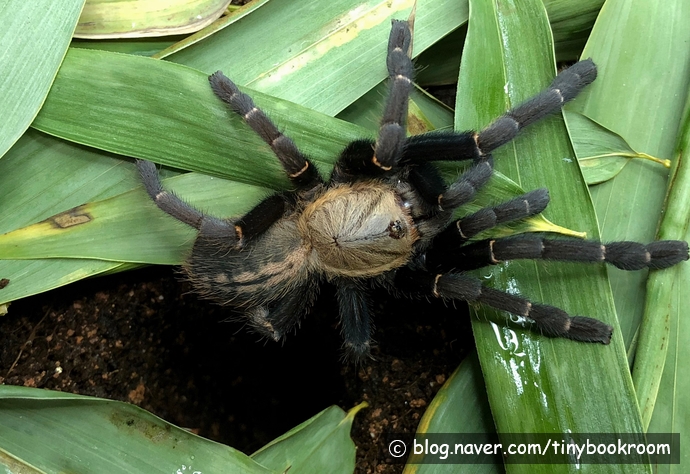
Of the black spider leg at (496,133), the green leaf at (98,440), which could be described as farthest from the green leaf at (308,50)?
the green leaf at (98,440)

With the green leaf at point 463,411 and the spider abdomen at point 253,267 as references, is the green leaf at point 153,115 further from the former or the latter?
the green leaf at point 463,411

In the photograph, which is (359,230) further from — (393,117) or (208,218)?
(208,218)

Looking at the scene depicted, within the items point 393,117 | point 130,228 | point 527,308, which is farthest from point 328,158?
point 527,308

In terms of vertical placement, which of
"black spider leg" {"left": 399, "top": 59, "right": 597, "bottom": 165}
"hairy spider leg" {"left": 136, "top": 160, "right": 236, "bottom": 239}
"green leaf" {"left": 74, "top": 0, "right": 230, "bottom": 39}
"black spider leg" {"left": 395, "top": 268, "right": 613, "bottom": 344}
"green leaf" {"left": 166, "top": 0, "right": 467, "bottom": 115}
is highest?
"green leaf" {"left": 74, "top": 0, "right": 230, "bottom": 39}

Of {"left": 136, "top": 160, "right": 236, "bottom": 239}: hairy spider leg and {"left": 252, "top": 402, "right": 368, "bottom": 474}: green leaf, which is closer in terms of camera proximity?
{"left": 136, "top": 160, "right": 236, "bottom": 239}: hairy spider leg

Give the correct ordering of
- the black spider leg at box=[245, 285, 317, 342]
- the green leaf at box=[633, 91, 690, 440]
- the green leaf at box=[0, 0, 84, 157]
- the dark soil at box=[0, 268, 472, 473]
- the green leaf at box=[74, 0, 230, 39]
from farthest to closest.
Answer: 1. the dark soil at box=[0, 268, 472, 473]
2. the black spider leg at box=[245, 285, 317, 342]
3. the green leaf at box=[74, 0, 230, 39]
4. the green leaf at box=[633, 91, 690, 440]
5. the green leaf at box=[0, 0, 84, 157]

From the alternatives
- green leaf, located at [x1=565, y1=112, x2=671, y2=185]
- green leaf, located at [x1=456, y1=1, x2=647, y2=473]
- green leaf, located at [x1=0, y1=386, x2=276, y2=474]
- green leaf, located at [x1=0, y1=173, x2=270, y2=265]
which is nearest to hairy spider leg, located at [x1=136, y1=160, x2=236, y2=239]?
green leaf, located at [x1=0, y1=173, x2=270, y2=265]

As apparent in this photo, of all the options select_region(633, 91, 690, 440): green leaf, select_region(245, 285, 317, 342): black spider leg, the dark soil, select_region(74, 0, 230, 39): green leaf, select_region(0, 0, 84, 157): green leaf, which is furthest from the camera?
the dark soil

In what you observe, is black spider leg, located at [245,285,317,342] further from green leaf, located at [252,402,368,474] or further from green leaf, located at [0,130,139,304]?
green leaf, located at [0,130,139,304]
